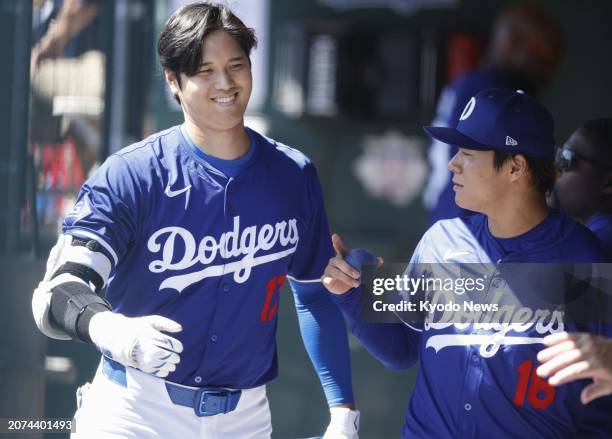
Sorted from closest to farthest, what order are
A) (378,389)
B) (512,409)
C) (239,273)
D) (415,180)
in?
1. (512,409)
2. (239,273)
3. (378,389)
4. (415,180)

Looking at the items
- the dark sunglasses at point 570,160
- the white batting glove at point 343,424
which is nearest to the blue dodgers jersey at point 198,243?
the white batting glove at point 343,424

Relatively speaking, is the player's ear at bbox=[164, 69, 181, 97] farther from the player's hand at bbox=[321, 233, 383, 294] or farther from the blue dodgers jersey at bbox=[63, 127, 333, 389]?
the player's hand at bbox=[321, 233, 383, 294]

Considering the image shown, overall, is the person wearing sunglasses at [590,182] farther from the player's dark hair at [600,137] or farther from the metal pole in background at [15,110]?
the metal pole in background at [15,110]

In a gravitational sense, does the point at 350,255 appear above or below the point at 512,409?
above

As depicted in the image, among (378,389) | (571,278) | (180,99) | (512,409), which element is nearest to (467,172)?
(571,278)

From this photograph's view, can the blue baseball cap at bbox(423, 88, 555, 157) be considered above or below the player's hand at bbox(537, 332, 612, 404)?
above

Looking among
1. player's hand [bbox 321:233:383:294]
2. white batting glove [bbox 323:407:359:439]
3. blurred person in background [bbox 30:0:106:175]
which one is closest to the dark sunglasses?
player's hand [bbox 321:233:383:294]

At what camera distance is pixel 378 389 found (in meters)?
4.38

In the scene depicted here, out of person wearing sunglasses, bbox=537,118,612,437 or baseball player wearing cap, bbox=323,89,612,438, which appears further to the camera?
person wearing sunglasses, bbox=537,118,612,437

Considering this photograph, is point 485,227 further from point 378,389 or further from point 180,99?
point 378,389

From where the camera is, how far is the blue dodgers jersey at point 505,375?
7.55 ft

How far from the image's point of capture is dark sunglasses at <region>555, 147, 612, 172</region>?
8.79ft

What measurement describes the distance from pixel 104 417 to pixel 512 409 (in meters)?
0.92

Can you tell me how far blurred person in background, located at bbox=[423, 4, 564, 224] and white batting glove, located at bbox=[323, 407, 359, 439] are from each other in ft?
2.92
